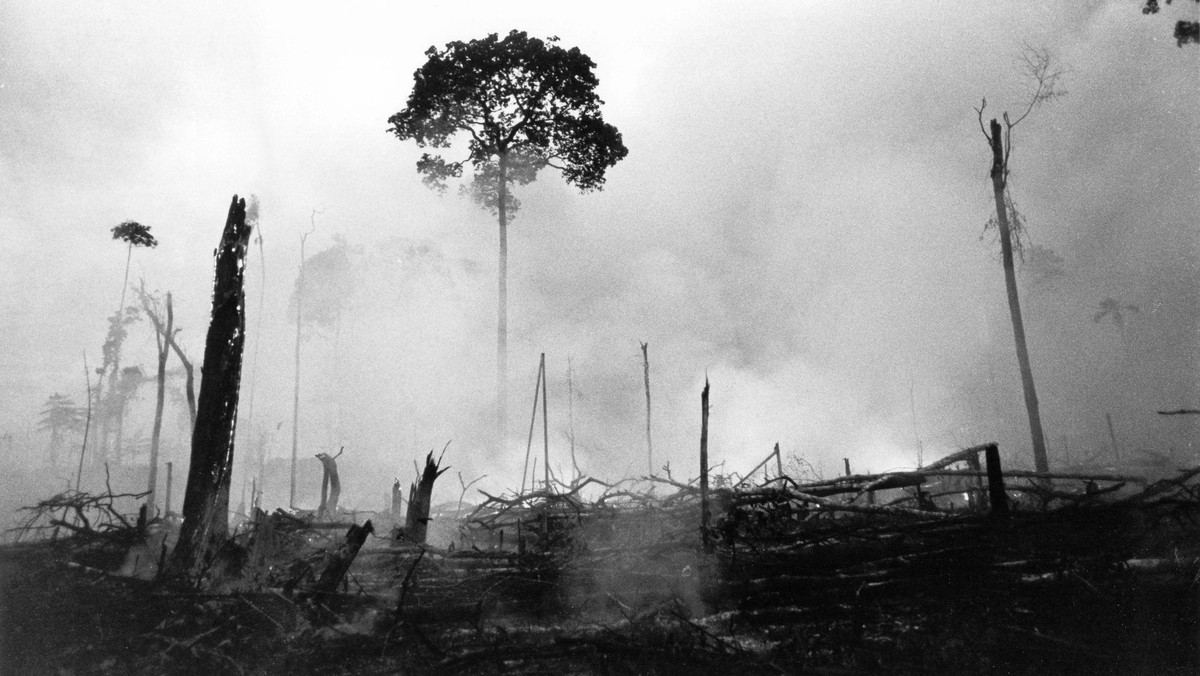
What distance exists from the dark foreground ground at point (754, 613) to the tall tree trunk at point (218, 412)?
2.95 ft

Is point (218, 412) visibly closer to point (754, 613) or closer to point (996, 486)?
point (754, 613)

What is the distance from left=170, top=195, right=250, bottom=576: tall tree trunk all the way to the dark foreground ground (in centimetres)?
90

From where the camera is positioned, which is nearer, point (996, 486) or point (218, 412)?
point (996, 486)

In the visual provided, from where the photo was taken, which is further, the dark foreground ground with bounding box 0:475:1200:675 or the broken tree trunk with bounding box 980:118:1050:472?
the broken tree trunk with bounding box 980:118:1050:472

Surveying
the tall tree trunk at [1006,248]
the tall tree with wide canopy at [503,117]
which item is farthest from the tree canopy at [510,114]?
the tall tree trunk at [1006,248]

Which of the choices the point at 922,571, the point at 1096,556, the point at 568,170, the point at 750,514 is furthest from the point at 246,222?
the point at 568,170

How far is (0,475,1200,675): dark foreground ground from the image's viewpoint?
7.29 m

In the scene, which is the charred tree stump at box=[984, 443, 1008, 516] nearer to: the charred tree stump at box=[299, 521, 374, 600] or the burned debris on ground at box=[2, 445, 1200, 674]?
the burned debris on ground at box=[2, 445, 1200, 674]

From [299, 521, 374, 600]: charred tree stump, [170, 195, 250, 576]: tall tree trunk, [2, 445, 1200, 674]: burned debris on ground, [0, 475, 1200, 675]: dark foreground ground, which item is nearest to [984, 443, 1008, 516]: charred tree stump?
[2, 445, 1200, 674]: burned debris on ground

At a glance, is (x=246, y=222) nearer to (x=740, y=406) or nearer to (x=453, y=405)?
(x=740, y=406)

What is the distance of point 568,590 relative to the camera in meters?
8.06

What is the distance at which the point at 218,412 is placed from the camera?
31.1 ft

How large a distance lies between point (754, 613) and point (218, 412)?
27.9ft

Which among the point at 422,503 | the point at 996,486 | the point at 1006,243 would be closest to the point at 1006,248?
the point at 1006,243
